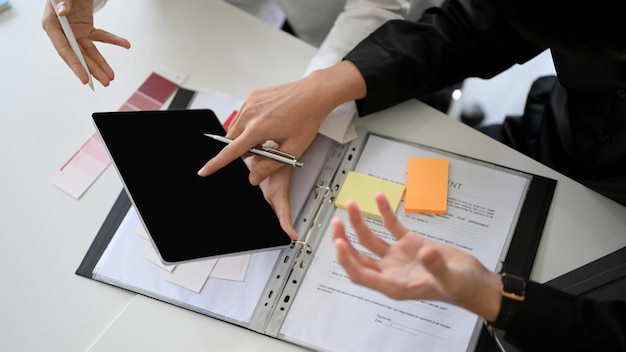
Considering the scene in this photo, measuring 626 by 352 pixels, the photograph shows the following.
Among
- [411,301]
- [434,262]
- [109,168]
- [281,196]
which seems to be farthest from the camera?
[109,168]

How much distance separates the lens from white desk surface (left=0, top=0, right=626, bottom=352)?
0.93 metres

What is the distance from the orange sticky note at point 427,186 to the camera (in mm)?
954

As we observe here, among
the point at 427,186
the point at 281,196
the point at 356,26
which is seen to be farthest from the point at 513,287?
the point at 356,26

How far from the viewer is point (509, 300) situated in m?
0.75

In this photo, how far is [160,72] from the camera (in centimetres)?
122

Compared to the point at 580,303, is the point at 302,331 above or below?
below

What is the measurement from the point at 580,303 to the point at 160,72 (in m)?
0.92

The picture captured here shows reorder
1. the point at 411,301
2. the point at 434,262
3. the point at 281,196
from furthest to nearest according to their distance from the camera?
the point at 281,196, the point at 411,301, the point at 434,262

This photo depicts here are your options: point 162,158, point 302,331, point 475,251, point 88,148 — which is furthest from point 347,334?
point 88,148

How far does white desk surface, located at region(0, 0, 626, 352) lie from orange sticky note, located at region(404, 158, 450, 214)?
62 millimetres

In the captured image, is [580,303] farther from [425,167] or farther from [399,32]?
[399,32]

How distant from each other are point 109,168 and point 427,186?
62cm

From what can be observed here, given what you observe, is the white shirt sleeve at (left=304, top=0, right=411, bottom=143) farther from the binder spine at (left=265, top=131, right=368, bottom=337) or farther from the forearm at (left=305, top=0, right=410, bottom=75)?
the binder spine at (left=265, top=131, right=368, bottom=337)

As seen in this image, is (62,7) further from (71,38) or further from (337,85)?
(337,85)
